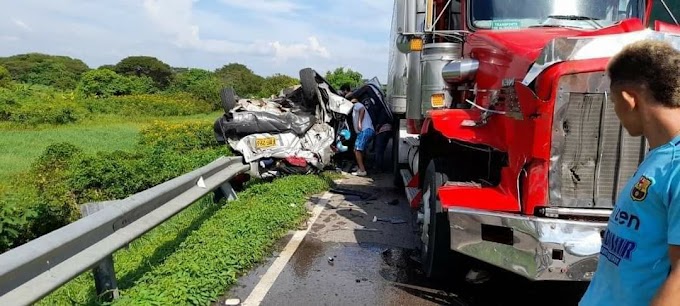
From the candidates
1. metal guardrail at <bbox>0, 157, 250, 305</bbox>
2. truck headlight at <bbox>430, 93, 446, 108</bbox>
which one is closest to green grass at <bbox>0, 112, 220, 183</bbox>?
metal guardrail at <bbox>0, 157, 250, 305</bbox>

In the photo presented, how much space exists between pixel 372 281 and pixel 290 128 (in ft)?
17.4

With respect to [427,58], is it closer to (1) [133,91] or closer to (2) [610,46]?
(2) [610,46]

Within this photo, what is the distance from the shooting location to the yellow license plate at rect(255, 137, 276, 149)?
31.4 ft

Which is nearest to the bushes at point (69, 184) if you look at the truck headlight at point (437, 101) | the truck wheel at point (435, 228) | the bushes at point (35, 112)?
the truck wheel at point (435, 228)

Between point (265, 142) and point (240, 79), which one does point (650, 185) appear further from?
point (240, 79)

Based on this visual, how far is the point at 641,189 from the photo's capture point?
1786 mm

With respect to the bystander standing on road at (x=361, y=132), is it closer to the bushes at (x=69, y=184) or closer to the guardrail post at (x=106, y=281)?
the bushes at (x=69, y=184)

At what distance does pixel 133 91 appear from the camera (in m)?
49.6

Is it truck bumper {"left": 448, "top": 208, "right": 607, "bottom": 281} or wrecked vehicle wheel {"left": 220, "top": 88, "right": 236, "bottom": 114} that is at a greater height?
wrecked vehicle wheel {"left": 220, "top": 88, "right": 236, "bottom": 114}

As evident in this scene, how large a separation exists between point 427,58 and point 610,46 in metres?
2.59

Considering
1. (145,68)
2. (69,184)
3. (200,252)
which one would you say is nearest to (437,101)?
(200,252)

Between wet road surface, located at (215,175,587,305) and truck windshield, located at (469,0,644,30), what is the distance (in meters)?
2.47

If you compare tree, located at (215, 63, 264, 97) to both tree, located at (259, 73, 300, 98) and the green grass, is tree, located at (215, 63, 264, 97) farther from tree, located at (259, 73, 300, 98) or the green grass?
the green grass

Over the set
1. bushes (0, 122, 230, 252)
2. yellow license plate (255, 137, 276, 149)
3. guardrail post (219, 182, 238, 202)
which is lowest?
bushes (0, 122, 230, 252)
